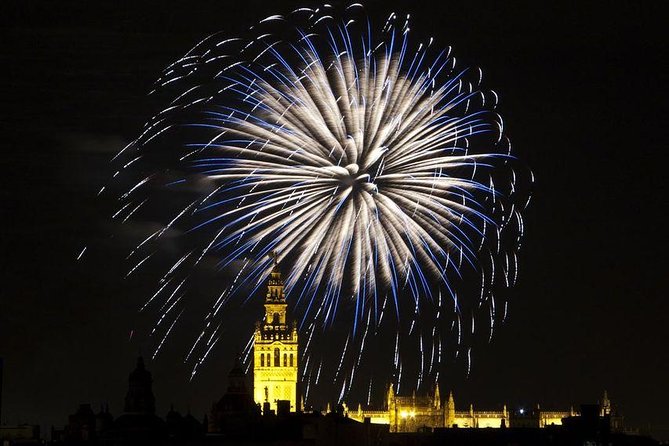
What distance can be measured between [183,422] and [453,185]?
6203 centimetres

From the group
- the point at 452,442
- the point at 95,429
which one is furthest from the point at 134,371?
the point at 452,442

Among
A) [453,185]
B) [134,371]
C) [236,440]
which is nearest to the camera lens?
[453,185]

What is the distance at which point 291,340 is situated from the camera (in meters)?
197

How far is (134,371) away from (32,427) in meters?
26.5

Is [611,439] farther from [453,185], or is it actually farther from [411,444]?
[453,185]

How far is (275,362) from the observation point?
196250 mm

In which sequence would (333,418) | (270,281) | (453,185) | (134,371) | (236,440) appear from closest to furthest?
(453,185), (236,440), (333,418), (134,371), (270,281)

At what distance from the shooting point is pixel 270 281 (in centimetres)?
18975

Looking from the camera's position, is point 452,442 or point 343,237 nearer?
point 343,237

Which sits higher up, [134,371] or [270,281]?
[270,281]

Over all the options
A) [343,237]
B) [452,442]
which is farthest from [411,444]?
[343,237]

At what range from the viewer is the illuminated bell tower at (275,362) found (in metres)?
195

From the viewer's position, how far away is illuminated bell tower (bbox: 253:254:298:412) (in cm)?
19475

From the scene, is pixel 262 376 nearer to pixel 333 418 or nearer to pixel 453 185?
pixel 333 418
